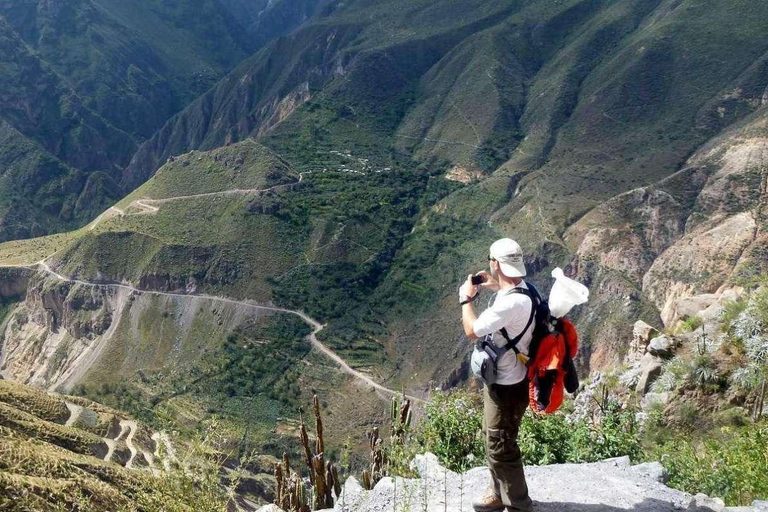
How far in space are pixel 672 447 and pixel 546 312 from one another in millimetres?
6642

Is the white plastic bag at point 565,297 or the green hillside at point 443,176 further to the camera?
the green hillside at point 443,176

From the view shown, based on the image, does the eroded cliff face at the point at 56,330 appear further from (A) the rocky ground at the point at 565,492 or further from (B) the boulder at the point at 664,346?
(A) the rocky ground at the point at 565,492

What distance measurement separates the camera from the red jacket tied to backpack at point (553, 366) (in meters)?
6.92

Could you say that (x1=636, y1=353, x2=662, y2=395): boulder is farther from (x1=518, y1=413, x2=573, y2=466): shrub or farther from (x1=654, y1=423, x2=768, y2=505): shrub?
(x1=518, y1=413, x2=573, y2=466): shrub

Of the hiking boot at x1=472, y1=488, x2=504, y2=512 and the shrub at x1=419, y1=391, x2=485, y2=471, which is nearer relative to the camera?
the hiking boot at x1=472, y1=488, x2=504, y2=512

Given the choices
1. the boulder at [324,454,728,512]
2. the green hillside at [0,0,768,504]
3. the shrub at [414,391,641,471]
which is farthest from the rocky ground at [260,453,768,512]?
the green hillside at [0,0,768,504]

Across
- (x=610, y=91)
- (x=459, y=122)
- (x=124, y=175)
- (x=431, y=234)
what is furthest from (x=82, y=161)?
(x=610, y=91)

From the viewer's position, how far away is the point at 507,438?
738cm

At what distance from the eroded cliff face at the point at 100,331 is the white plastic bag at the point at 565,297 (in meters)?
59.5

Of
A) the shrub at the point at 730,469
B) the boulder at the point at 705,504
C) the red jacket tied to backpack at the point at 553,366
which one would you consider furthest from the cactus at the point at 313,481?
the shrub at the point at 730,469

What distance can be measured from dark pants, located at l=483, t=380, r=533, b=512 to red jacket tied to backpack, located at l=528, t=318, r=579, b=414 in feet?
0.72

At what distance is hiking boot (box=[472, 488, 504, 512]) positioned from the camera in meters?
7.68

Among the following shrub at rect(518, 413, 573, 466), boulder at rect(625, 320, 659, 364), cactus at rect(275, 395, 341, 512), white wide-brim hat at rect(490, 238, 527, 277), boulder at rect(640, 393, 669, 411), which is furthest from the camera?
boulder at rect(625, 320, 659, 364)

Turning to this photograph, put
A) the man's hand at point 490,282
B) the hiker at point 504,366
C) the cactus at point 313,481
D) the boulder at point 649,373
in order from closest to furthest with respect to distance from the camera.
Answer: the hiker at point 504,366, the man's hand at point 490,282, the cactus at point 313,481, the boulder at point 649,373
